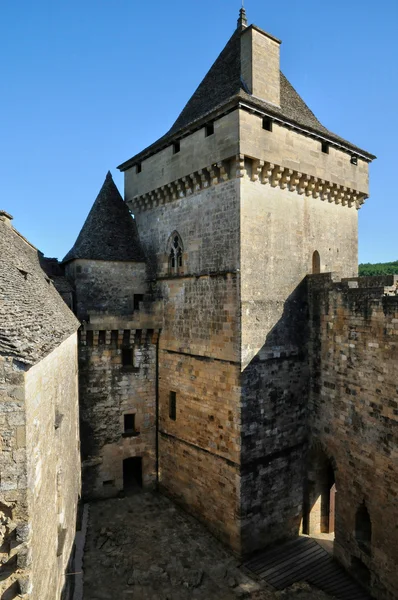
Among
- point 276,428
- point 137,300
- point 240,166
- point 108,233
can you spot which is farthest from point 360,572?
point 108,233

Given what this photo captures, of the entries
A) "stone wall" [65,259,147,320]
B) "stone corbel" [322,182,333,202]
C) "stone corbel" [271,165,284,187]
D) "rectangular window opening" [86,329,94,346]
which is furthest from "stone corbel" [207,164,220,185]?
"rectangular window opening" [86,329,94,346]

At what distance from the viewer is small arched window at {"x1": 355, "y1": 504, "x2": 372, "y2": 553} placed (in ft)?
32.9

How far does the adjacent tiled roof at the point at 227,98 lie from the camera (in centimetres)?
1152

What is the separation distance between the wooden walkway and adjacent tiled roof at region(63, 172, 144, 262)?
9794 millimetres

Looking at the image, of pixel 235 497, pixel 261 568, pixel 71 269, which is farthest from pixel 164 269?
pixel 261 568

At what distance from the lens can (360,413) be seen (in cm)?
1016

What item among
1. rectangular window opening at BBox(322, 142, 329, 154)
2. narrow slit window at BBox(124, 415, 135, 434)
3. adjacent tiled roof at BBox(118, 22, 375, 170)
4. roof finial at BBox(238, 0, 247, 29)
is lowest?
narrow slit window at BBox(124, 415, 135, 434)

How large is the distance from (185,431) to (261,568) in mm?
4136

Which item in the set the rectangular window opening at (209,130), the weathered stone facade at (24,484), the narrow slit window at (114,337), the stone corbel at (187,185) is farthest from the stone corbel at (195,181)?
the weathered stone facade at (24,484)

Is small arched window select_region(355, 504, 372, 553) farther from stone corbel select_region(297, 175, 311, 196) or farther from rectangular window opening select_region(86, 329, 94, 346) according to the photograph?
rectangular window opening select_region(86, 329, 94, 346)

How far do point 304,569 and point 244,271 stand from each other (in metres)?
8.05

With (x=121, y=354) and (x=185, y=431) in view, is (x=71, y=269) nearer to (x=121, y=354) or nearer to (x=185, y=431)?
(x=121, y=354)

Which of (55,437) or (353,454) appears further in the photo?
(353,454)

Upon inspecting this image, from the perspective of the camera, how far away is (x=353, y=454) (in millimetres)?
10312
